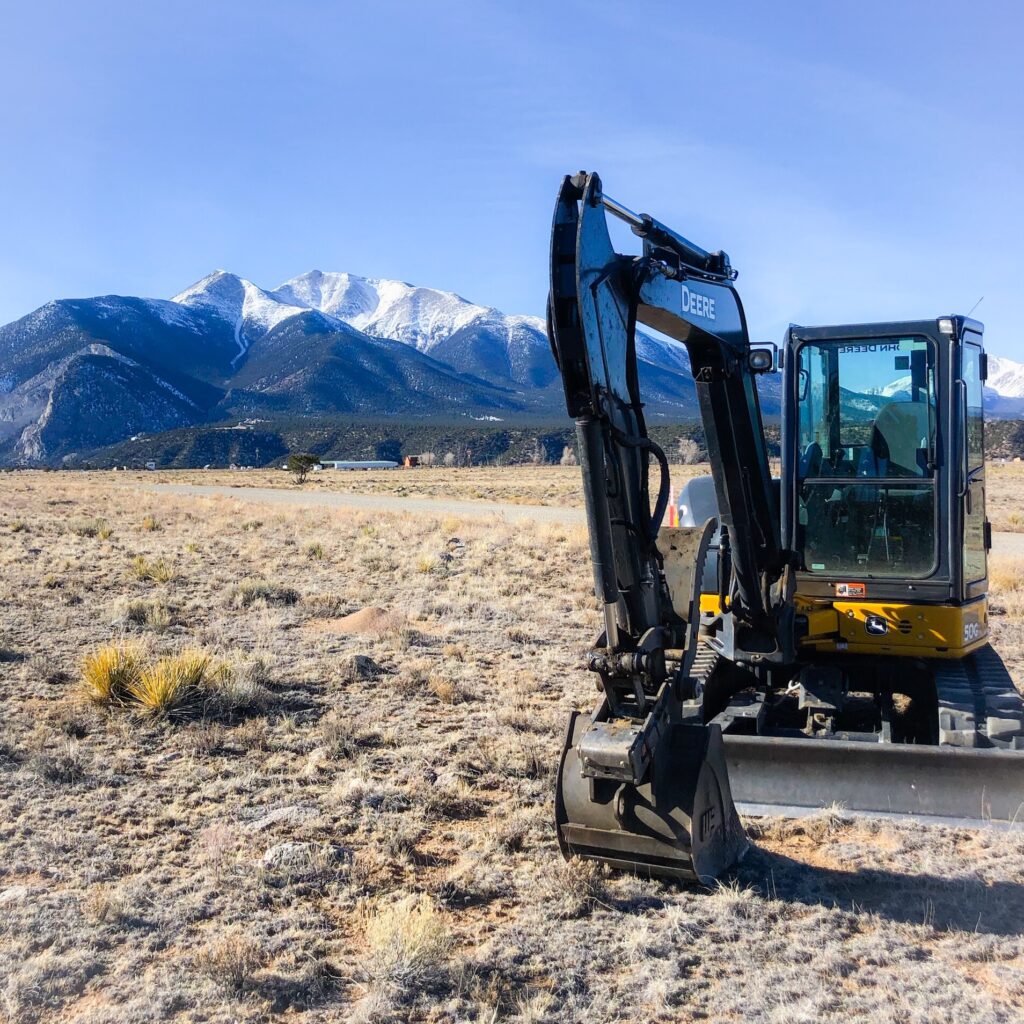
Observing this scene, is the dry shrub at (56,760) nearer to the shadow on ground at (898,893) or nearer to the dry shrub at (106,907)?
the dry shrub at (106,907)

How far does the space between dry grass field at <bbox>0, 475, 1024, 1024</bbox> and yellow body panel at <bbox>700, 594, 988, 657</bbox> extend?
1.38 metres

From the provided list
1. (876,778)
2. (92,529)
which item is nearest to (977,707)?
(876,778)

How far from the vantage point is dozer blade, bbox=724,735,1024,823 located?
19.5ft

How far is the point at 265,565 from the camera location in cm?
1847

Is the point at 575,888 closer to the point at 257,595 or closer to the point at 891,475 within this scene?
the point at 891,475

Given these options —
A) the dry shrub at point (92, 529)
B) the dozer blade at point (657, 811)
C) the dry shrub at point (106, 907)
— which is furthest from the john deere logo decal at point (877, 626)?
the dry shrub at point (92, 529)

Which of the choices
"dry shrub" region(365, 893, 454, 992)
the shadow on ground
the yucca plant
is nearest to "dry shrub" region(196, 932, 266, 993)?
"dry shrub" region(365, 893, 454, 992)

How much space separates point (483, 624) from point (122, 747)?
5.93 m

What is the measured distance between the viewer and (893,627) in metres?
6.93

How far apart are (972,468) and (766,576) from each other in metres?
1.90

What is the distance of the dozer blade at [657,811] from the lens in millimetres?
4895

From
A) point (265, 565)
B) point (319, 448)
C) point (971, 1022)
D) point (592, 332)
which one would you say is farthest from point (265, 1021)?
point (319, 448)

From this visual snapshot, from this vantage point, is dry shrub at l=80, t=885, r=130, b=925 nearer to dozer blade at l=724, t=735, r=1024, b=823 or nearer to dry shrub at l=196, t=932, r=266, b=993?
dry shrub at l=196, t=932, r=266, b=993

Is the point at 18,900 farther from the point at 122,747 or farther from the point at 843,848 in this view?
the point at 843,848
